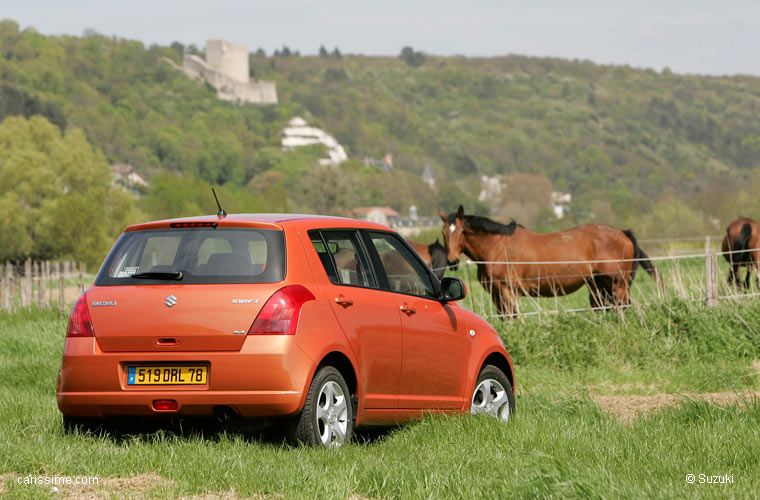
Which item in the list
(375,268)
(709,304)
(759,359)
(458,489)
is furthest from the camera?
(709,304)

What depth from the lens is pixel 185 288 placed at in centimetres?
662

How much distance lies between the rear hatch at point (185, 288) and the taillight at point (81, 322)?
0.16 ft

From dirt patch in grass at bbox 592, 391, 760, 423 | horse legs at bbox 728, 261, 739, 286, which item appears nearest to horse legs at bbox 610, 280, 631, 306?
horse legs at bbox 728, 261, 739, 286

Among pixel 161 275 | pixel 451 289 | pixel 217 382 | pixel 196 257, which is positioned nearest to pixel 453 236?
pixel 451 289

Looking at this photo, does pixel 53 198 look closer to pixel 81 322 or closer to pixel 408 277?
pixel 408 277

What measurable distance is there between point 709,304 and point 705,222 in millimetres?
79245

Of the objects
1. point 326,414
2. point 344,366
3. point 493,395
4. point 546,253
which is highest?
point 344,366

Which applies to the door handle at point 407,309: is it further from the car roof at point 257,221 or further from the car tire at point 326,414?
the car tire at point 326,414

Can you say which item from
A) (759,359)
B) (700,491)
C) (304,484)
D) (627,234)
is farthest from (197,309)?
(627,234)

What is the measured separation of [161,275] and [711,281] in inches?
412

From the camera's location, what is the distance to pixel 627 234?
18859 mm

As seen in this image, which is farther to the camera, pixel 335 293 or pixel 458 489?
pixel 335 293

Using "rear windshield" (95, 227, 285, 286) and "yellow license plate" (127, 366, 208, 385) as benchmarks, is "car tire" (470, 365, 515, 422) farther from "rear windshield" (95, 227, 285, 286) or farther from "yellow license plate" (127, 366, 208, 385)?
"yellow license plate" (127, 366, 208, 385)

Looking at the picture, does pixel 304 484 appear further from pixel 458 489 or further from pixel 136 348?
pixel 136 348
